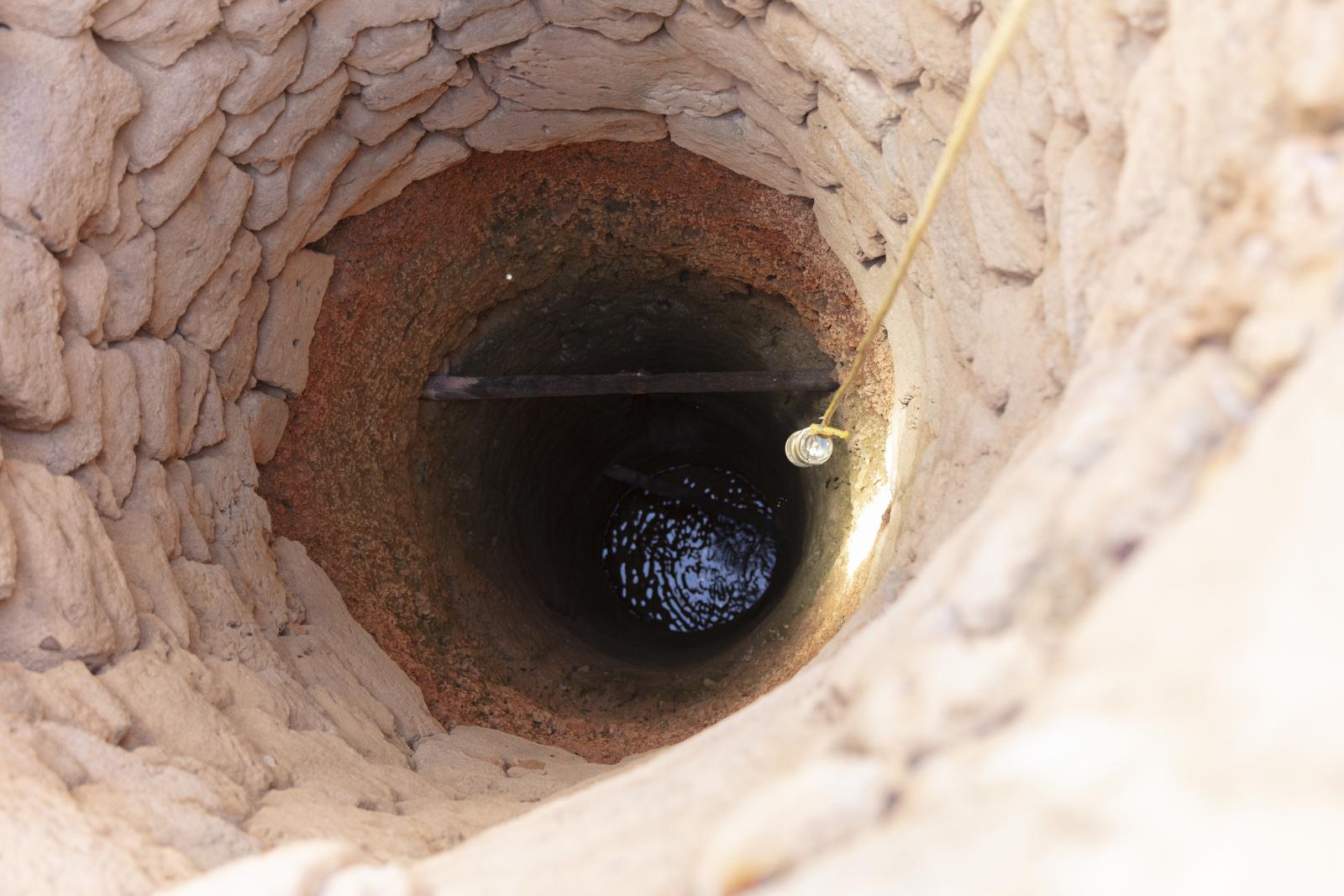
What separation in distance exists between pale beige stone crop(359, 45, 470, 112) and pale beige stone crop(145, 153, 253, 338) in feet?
1.62

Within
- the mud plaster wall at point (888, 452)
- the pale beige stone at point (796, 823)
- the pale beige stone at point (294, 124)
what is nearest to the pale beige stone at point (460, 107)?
the mud plaster wall at point (888, 452)

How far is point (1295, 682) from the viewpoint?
0.89 metres

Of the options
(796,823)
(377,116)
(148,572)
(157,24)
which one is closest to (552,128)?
(377,116)

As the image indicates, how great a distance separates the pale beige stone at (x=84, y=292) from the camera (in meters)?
2.50

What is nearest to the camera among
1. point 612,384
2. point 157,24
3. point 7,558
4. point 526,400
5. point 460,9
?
point 7,558

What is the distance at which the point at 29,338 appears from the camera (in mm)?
2338

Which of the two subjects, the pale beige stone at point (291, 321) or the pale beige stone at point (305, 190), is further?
the pale beige stone at point (291, 321)

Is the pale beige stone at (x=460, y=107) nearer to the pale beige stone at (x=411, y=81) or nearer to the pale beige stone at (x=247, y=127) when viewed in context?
the pale beige stone at (x=411, y=81)

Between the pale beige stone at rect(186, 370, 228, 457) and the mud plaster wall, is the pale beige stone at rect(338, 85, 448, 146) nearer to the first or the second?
the mud plaster wall

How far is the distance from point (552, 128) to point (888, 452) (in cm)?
173

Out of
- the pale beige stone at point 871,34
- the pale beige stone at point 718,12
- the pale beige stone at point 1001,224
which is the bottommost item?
A: the pale beige stone at point 718,12

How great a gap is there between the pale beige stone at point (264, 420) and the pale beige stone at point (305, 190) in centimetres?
42

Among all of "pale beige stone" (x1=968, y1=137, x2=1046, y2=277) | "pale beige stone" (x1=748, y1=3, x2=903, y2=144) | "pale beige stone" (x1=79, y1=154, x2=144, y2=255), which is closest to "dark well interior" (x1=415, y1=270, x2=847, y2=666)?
"pale beige stone" (x1=748, y1=3, x2=903, y2=144)

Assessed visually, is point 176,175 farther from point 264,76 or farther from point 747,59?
point 747,59
